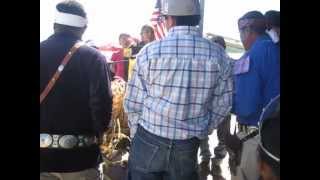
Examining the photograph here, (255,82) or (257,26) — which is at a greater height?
(257,26)

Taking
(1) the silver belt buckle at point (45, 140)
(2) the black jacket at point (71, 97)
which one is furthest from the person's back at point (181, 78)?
(1) the silver belt buckle at point (45, 140)

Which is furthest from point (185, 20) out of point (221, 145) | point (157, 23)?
point (157, 23)

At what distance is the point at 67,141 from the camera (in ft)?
9.98

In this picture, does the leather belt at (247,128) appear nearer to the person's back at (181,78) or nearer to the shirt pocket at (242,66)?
the shirt pocket at (242,66)

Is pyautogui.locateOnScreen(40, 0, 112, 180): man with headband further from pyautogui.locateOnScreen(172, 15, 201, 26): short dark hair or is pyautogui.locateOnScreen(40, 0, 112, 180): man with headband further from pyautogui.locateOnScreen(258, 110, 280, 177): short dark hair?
pyautogui.locateOnScreen(258, 110, 280, 177): short dark hair

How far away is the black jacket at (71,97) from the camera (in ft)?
9.83

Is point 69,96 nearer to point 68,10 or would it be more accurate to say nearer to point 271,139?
point 68,10

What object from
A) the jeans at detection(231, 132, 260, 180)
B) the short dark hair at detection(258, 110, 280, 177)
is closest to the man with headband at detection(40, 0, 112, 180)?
the jeans at detection(231, 132, 260, 180)

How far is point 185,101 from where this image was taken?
9.75 ft

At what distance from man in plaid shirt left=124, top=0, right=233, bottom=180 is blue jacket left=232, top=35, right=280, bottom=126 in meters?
0.58

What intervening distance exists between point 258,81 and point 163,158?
3.41 feet
